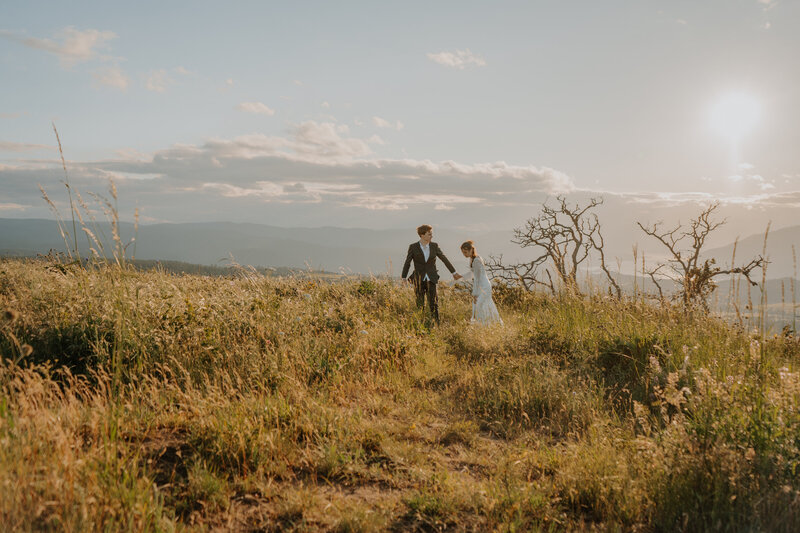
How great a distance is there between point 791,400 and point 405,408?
3.55 metres

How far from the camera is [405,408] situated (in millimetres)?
5191

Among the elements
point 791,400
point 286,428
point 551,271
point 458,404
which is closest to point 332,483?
point 286,428

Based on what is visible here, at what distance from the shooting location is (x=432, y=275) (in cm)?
1095

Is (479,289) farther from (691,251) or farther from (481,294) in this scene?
(691,251)

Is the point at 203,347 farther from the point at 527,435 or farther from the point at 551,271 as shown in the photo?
the point at 551,271

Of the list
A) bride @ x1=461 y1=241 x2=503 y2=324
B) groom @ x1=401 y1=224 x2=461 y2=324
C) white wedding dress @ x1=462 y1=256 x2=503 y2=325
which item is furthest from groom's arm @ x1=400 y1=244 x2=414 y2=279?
white wedding dress @ x1=462 y1=256 x2=503 y2=325

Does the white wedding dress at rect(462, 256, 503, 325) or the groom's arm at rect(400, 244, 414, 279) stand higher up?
the groom's arm at rect(400, 244, 414, 279)

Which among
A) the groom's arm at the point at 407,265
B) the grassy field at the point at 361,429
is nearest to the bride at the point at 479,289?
the groom's arm at the point at 407,265

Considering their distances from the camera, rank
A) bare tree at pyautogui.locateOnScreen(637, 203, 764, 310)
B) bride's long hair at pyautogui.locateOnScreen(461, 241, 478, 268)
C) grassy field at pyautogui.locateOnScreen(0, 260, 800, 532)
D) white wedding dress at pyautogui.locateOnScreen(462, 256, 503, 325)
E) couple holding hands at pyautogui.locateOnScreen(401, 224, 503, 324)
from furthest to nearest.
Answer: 1. bare tree at pyautogui.locateOnScreen(637, 203, 764, 310)
2. bride's long hair at pyautogui.locateOnScreen(461, 241, 478, 268)
3. couple holding hands at pyautogui.locateOnScreen(401, 224, 503, 324)
4. white wedding dress at pyautogui.locateOnScreen(462, 256, 503, 325)
5. grassy field at pyautogui.locateOnScreen(0, 260, 800, 532)

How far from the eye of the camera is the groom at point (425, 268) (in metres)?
11.0

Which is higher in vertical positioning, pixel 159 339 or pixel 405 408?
pixel 159 339

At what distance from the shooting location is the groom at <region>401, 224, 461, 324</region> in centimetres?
1096

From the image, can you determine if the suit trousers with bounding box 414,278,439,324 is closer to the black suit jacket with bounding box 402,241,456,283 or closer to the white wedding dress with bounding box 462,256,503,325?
the black suit jacket with bounding box 402,241,456,283

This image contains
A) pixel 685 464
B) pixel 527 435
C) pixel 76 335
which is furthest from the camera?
pixel 76 335
